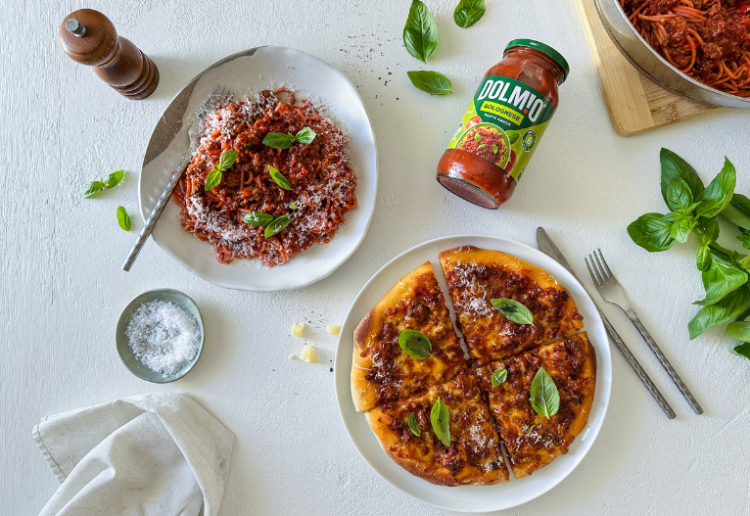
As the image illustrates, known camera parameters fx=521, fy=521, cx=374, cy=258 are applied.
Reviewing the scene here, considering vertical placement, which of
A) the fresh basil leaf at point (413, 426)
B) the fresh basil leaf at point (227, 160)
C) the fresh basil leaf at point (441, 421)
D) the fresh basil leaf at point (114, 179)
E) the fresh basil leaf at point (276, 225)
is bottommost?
the fresh basil leaf at point (413, 426)

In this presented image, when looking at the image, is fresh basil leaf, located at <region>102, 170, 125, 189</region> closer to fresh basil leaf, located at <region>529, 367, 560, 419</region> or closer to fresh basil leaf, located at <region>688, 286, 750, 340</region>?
fresh basil leaf, located at <region>529, 367, 560, 419</region>

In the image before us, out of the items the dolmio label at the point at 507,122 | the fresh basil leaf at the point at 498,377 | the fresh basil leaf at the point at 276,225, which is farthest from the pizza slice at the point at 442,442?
the dolmio label at the point at 507,122

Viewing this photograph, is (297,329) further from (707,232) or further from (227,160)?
(707,232)

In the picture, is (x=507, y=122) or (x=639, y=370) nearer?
(x=507, y=122)

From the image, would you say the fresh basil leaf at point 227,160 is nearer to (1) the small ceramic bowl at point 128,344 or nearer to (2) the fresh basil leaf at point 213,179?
(2) the fresh basil leaf at point 213,179

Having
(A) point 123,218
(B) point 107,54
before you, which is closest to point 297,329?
(A) point 123,218

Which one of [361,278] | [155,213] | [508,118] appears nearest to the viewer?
[508,118]

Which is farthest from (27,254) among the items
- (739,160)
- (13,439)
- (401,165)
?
(739,160)
